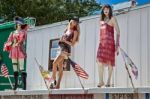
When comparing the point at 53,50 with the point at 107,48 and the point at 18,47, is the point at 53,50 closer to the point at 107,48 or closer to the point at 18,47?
the point at 18,47

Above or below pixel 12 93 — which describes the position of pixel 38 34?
above

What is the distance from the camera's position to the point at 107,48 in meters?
9.27

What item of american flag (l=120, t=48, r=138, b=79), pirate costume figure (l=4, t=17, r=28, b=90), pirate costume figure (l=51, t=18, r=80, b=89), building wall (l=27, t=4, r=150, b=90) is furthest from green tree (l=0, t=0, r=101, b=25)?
american flag (l=120, t=48, r=138, b=79)

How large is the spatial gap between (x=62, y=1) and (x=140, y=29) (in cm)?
2091

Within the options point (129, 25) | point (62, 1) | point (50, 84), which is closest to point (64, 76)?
point (50, 84)

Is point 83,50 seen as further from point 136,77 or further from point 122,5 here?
point 136,77

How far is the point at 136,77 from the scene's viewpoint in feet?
28.8

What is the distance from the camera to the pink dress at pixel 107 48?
9258 millimetres

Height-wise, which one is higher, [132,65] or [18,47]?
[18,47]

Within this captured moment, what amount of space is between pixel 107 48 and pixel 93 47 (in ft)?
4.18

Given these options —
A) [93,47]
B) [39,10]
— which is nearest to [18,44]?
[93,47]

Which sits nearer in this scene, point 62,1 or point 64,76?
point 64,76

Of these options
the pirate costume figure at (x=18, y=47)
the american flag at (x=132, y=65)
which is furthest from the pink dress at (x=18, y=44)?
the american flag at (x=132, y=65)

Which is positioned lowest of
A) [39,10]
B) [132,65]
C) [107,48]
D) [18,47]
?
[132,65]
